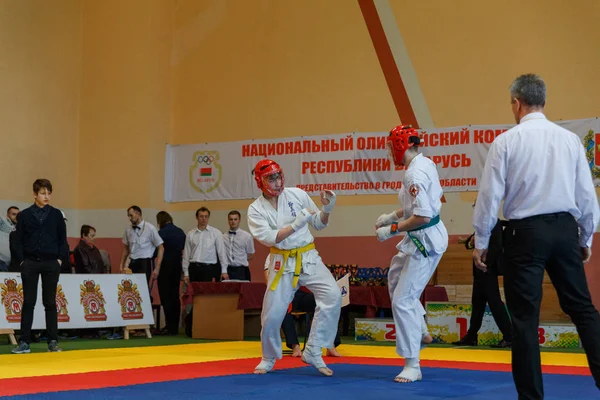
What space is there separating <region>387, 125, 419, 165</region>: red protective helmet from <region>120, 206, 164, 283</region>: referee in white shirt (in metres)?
6.63

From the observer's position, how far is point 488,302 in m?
8.79

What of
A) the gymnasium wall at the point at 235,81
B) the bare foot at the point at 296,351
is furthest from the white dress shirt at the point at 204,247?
the bare foot at the point at 296,351

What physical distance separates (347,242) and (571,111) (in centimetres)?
390

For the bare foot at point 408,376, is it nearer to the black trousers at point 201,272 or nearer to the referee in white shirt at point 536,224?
the referee in white shirt at point 536,224

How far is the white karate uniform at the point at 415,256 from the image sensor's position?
5.53 metres

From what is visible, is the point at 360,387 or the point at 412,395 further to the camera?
the point at 360,387

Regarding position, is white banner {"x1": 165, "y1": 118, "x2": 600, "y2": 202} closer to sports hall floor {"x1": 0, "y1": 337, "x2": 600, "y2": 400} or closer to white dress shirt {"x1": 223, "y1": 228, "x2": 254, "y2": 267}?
white dress shirt {"x1": 223, "y1": 228, "x2": 254, "y2": 267}

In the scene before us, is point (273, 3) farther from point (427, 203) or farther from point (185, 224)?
point (427, 203)

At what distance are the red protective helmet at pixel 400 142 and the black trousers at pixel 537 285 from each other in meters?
1.91

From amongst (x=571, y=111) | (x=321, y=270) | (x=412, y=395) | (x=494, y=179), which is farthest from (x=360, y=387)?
(x=571, y=111)

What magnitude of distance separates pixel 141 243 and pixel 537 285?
8797 millimetres

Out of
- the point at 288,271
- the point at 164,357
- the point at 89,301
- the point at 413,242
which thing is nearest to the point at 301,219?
the point at 288,271

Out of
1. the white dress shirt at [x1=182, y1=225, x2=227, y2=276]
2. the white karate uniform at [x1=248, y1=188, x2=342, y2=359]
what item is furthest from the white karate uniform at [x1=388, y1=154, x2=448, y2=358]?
the white dress shirt at [x1=182, y1=225, x2=227, y2=276]

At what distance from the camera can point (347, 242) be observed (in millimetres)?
13094
